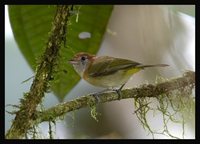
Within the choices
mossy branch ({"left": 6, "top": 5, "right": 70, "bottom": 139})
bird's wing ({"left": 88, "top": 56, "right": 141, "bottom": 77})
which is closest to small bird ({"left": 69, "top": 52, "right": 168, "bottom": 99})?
bird's wing ({"left": 88, "top": 56, "right": 141, "bottom": 77})

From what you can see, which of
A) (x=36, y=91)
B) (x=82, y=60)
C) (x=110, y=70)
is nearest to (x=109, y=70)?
(x=110, y=70)

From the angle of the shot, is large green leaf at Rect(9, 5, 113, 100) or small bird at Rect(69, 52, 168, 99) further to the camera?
small bird at Rect(69, 52, 168, 99)

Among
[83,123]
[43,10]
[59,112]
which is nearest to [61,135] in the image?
[59,112]

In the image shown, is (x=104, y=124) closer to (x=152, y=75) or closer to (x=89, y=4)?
(x=152, y=75)

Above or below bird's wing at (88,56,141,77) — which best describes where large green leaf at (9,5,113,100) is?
below

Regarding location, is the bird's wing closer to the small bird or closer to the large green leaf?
the small bird

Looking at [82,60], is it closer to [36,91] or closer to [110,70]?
[110,70]

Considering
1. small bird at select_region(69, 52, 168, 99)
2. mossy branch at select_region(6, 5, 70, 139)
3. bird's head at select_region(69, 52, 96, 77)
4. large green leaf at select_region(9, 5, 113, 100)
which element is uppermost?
bird's head at select_region(69, 52, 96, 77)
